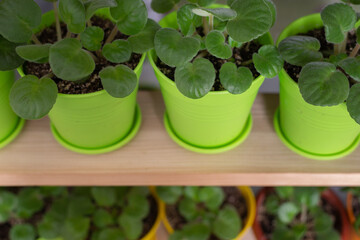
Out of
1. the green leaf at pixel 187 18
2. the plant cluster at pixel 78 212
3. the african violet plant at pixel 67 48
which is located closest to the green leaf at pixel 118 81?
the african violet plant at pixel 67 48

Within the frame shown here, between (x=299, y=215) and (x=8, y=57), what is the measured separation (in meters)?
0.85

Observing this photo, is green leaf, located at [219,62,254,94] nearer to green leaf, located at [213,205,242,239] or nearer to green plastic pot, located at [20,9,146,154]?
green plastic pot, located at [20,9,146,154]

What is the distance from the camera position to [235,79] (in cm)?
50

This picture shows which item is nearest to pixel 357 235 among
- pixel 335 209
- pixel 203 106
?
pixel 335 209

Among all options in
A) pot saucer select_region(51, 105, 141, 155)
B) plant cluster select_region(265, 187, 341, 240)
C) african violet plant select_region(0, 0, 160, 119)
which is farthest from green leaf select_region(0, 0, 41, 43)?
plant cluster select_region(265, 187, 341, 240)

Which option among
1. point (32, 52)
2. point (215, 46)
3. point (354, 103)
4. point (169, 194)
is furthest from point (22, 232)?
point (354, 103)

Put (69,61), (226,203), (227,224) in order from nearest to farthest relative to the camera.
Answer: (69,61), (227,224), (226,203)

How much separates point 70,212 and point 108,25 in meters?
0.49

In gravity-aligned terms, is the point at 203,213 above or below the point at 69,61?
below

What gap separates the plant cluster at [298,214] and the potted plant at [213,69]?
408 mm

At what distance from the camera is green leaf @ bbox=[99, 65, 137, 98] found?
474 millimetres

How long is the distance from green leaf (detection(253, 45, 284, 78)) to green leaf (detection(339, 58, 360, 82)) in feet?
0.27

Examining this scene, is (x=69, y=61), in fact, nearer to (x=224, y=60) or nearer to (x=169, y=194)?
(x=224, y=60)

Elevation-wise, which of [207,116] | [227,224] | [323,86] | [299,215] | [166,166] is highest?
[323,86]
